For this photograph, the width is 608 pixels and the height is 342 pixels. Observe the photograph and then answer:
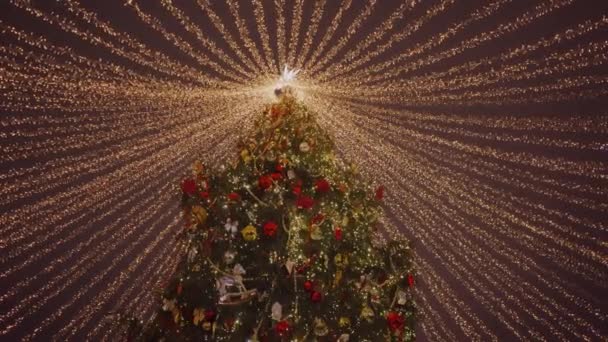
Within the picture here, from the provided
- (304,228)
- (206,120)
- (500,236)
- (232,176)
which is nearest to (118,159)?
(206,120)

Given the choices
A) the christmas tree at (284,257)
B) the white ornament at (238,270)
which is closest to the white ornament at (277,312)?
the christmas tree at (284,257)

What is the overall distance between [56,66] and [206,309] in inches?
96.7

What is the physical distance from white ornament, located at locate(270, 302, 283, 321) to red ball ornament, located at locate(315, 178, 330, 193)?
868 millimetres

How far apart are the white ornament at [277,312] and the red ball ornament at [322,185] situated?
0.87 meters

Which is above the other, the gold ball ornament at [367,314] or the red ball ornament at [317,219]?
A: the red ball ornament at [317,219]

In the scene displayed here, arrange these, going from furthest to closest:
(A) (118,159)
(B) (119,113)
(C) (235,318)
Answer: (A) (118,159)
(B) (119,113)
(C) (235,318)

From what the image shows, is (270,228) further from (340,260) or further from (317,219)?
(340,260)

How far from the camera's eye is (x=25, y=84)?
4.74m

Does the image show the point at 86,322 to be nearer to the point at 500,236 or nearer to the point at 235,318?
the point at 235,318

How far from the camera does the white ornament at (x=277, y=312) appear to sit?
349cm

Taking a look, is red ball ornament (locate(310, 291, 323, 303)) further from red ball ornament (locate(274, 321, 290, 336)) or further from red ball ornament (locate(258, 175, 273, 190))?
red ball ornament (locate(258, 175, 273, 190))

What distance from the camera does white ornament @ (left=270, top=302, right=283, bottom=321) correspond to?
11.4 feet

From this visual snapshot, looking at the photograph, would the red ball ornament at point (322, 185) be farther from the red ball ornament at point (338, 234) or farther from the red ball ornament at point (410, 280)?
the red ball ornament at point (410, 280)

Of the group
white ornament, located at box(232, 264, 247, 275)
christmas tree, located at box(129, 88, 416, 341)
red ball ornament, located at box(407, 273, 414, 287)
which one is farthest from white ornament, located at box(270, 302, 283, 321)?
red ball ornament, located at box(407, 273, 414, 287)
